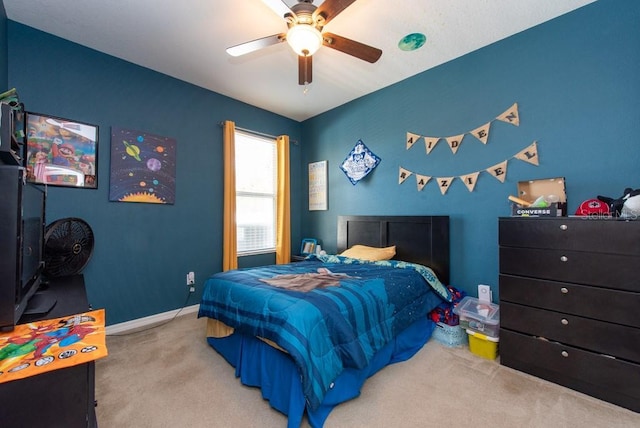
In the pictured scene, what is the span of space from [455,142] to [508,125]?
1.51ft

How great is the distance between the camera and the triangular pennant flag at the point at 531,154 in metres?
2.28

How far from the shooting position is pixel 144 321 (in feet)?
9.30

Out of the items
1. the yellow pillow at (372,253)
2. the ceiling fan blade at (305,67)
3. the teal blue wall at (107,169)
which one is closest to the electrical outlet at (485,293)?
the yellow pillow at (372,253)

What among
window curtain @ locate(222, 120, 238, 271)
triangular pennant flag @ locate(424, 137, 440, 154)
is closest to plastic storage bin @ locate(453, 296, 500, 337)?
triangular pennant flag @ locate(424, 137, 440, 154)

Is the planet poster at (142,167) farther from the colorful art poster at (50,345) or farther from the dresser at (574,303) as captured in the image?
the dresser at (574,303)

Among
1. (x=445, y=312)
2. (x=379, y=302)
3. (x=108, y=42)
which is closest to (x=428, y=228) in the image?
(x=445, y=312)

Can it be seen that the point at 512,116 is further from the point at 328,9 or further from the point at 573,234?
the point at 328,9

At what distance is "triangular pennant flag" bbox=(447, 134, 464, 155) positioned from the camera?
8.92 feet

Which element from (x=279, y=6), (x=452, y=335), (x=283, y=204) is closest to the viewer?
(x=279, y=6)

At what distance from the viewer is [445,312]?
2.51 metres

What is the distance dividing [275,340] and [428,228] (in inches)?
80.3

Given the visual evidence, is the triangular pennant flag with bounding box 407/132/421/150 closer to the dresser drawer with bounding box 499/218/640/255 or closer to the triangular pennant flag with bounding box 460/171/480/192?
the triangular pennant flag with bounding box 460/171/480/192

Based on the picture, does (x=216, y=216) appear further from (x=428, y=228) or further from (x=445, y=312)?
(x=445, y=312)

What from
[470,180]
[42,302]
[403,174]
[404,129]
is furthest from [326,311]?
[404,129]
